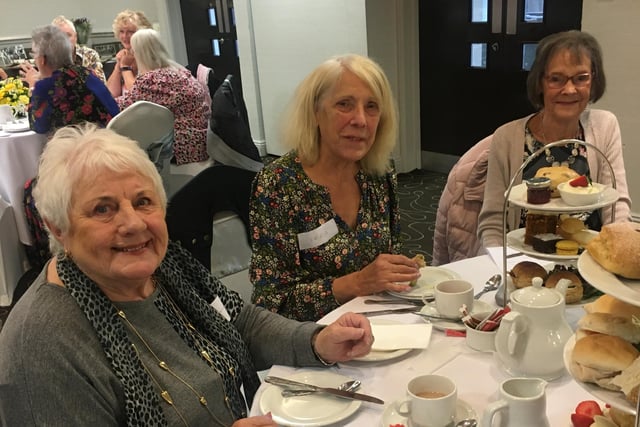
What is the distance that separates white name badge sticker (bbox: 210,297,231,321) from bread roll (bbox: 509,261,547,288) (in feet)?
A: 2.25

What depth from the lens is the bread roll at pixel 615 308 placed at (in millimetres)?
828

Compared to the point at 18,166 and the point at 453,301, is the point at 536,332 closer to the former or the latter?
the point at 453,301

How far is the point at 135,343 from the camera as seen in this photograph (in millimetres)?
1220

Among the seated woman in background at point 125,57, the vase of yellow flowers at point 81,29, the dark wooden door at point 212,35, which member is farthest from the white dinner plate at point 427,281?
the vase of yellow flowers at point 81,29

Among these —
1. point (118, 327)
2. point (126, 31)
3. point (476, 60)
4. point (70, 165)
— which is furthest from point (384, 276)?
point (126, 31)

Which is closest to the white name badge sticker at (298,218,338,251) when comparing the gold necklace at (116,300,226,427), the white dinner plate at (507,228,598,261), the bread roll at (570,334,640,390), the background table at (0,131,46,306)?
the white dinner plate at (507,228,598,261)

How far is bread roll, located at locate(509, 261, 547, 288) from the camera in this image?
4.58ft

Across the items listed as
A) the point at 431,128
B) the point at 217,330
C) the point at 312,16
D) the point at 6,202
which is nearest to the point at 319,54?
the point at 312,16

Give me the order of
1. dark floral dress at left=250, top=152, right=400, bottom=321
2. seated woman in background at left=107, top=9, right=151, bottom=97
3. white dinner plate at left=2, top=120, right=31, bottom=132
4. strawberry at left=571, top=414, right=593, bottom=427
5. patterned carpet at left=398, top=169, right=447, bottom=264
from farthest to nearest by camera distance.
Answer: seated woman in background at left=107, top=9, right=151, bottom=97 < patterned carpet at left=398, top=169, right=447, bottom=264 < white dinner plate at left=2, top=120, right=31, bottom=132 < dark floral dress at left=250, top=152, right=400, bottom=321 < strawberry at left=571, top=414, right=593, bottom=427

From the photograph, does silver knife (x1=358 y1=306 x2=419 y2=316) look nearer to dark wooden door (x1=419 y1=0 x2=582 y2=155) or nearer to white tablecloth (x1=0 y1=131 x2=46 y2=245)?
white tablecloth (x1=0 y1=131 x2=46 y2=245)

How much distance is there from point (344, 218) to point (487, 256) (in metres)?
0.45

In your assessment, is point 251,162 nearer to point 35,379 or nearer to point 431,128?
point 431,128

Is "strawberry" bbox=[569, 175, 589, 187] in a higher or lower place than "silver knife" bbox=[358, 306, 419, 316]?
higher

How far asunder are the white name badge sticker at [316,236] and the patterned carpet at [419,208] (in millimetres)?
2023
